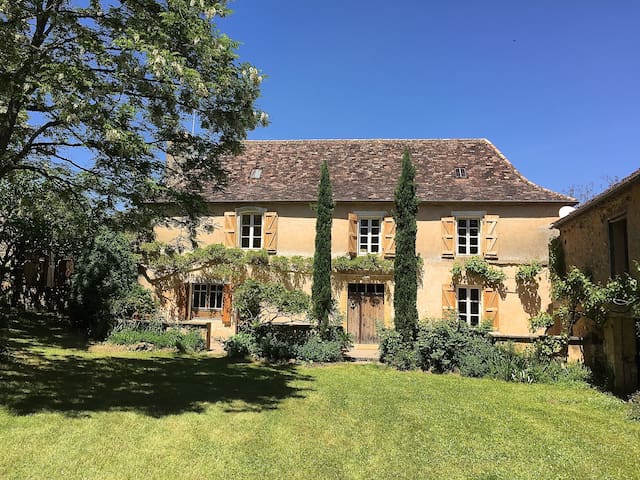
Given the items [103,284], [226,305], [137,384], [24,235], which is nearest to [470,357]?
[137,384]

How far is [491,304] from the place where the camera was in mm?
15031

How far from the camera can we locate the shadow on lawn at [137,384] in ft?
22.6

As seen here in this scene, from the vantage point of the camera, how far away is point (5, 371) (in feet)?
27.6

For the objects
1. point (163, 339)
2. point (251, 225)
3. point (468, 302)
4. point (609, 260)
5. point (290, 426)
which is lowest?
point (290, 426)

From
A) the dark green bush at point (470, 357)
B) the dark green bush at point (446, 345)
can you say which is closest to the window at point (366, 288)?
the dark green bush at point (470, 357)

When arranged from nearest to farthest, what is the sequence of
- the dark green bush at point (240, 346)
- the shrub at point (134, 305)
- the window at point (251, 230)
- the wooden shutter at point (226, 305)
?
1. the dark green bush at point (240, 346)
2. the shrub at point (134, 305)
3. the wooden shutter at point (226, 305)
4. the window at point (251, 230)

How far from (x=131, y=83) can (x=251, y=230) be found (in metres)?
9.80

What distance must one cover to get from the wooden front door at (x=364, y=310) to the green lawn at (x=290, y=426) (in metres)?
5.24

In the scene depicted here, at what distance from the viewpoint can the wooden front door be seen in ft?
51.4

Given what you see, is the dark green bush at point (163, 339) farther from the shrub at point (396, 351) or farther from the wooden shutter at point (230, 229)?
the shrub at point (396, 351)

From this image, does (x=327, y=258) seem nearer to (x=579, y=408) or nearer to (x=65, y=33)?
(x=579, y=408)

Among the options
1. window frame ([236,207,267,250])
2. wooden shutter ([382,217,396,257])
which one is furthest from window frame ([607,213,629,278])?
window frame ([236,207,267,250])

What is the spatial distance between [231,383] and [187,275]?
7696 mm

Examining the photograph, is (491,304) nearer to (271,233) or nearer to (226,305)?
(271,233)
